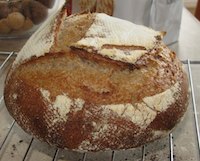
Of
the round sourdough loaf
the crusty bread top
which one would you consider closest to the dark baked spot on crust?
the round sourdough loaf

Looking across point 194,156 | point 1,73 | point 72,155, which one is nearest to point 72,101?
point 72,155

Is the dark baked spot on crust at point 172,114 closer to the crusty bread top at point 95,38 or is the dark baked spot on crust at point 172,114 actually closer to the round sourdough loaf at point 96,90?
the round sourdough loaf at point 96,90

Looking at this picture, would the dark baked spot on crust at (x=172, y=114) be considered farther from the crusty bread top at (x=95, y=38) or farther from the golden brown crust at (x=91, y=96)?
the crusty bread top at (x=95, y=38)

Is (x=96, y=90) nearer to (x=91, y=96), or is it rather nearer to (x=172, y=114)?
(x=91, y=96)

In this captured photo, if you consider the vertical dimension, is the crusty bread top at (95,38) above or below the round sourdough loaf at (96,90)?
above

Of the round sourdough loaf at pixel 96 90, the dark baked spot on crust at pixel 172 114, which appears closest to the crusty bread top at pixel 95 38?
the round sourdough loaf at pixel 96 90

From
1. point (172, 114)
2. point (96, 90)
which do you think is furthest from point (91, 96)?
point (172, 114)

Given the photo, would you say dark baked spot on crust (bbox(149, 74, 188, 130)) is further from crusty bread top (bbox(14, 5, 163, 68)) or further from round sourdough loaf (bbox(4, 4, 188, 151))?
crusty bread top (bbox(14, 5, 163, 68))
